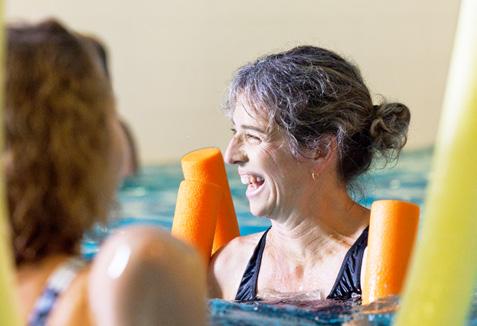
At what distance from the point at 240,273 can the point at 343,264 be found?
0.39m

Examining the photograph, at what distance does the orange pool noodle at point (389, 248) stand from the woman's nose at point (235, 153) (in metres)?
0.52

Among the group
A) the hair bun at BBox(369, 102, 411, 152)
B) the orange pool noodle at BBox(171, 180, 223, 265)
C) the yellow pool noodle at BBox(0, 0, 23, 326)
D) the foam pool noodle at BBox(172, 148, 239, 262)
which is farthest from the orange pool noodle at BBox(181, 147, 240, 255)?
the yellow pool noodle at BBox(0, 0, 23, 326)

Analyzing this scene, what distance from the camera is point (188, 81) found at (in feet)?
34.1

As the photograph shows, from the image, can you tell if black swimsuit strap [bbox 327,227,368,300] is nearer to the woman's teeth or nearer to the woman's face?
the woman's face

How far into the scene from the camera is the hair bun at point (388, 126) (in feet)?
11.1

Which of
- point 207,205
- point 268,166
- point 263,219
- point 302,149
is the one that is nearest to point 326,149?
point 302,149

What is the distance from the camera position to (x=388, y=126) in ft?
11.1

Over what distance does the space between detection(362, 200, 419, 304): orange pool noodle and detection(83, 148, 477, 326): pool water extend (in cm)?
5

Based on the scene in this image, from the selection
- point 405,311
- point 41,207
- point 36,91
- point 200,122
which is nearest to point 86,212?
point 41,207

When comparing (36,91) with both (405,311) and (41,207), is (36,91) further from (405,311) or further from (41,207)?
(405,311)

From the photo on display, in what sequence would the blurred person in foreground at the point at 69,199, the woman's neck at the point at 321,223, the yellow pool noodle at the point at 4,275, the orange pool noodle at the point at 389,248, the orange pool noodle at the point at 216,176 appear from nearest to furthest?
the yellow pool noodle at the point at 4,275 < the blurred person in foreground at the point at 69,199 < the orange pool noodle at the point at 389,248 < the woman's neck at the point at 321,223 < the orange pool noodle at the point at 216,176

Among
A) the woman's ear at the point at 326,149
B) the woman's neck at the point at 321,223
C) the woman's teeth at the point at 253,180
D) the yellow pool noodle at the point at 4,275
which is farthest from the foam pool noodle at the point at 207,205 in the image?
the yellow pool noodle at the point at 4,275

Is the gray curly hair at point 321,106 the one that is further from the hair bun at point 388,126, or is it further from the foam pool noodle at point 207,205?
the foam pool noodle at point 207,205

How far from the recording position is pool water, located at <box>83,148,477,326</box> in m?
2.99
